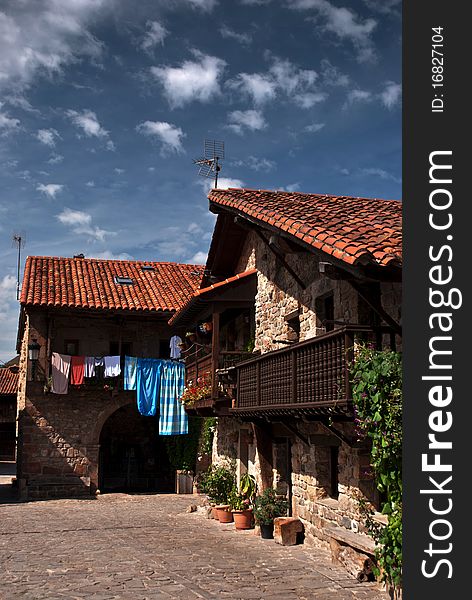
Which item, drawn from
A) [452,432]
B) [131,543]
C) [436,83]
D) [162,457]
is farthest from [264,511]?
[162,457]

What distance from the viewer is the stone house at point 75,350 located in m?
22.4

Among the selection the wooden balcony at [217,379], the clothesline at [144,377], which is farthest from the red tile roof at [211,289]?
the clothesline at [144,377]

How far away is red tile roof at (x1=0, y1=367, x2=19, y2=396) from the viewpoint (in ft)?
121

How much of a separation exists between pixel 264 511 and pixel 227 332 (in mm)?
7198

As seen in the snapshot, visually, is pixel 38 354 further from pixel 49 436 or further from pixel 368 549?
pixel 368 549

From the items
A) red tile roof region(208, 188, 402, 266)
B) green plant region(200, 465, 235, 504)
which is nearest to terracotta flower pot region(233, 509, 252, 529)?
green plant region(200, 465, 235, 504)

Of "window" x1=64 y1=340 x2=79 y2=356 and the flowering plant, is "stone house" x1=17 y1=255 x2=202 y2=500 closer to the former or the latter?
"window" x1=64 y1=340 x2=79 y2=356

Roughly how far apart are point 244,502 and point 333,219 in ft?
24.5

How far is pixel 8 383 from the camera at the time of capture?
37750 mm

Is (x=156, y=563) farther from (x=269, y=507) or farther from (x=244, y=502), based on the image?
(x=244, y=502)

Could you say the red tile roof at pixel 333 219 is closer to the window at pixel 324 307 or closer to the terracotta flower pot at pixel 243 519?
the window at pixel 324 307

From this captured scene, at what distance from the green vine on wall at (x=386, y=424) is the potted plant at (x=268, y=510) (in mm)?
5351

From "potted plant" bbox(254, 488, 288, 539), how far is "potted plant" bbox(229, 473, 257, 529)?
48.4 inches

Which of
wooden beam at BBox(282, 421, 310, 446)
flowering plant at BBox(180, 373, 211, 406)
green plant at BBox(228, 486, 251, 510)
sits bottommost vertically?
green plant at BBox(228, 486, 251, 510)
